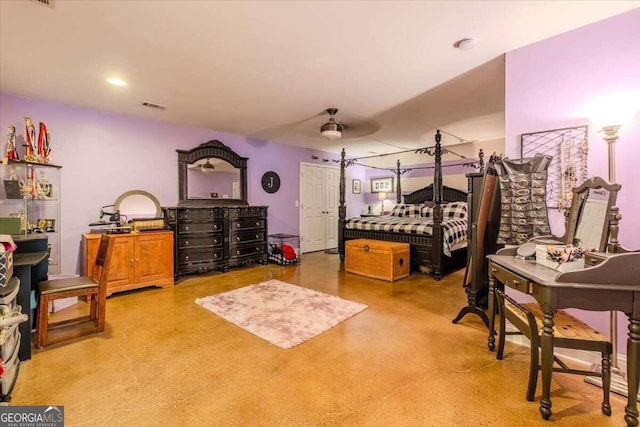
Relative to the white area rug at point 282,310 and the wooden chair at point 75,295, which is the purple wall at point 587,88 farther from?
the wooden chair at point 75,295

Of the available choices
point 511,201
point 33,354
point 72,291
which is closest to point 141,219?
point 72,291

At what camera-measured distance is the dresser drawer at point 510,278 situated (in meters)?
1.66

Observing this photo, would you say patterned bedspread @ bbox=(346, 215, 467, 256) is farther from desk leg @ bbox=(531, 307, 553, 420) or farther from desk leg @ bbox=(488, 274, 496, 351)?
desk leg @ bbox=(531, 307, 553, 420)

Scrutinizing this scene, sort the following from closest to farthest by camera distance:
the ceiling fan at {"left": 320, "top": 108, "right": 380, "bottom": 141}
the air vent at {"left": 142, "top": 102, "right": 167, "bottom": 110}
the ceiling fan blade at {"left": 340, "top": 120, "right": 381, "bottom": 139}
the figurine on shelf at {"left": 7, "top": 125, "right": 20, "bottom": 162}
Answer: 1. the figurine on shelf at {"left": 7, "top": 125, "right": 20, "bottom": 162}
2. the air vent at {"left": 142, "top": 102, "right": 167, "bottom": 110}
3. the ceiling fan at {"left": 320, "top": 108, "right": 380, "bottom": 141}
4. the ceiling fan blade at {"left": 340, "top": 120, "right": 381, "bottom": 139}

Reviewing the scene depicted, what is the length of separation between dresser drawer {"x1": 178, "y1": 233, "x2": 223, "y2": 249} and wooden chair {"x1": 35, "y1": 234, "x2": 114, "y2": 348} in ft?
5.53

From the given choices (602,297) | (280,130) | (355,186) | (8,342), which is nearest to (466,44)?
(602,297)

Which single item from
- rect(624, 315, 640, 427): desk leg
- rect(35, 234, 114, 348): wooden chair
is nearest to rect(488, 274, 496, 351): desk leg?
rect(624, 315, 640, 427): desk leg

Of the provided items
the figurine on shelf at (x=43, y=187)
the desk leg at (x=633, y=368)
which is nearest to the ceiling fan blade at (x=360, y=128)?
the desk leg at (x=633, y=368)

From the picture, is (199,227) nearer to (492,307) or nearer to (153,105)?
(153,105)

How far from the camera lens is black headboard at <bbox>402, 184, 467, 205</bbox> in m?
6.36

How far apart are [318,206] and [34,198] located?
5028mm

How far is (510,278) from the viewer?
1818 mm

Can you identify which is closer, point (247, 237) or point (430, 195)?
point (247, 237)

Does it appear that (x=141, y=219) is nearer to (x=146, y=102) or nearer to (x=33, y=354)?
(x=146, y=102)
